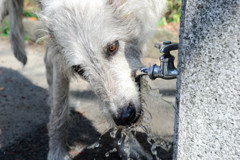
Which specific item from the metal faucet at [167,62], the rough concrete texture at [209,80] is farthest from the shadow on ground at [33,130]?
the rough concrete texture at [209,80]

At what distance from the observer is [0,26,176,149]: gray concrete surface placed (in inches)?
133

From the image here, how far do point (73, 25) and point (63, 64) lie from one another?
0.47m

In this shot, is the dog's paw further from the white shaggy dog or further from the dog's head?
the dog's head

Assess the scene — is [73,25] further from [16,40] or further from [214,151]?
[16,40]

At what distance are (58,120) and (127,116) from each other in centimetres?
113

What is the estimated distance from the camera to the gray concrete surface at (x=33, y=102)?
3381 millimetres

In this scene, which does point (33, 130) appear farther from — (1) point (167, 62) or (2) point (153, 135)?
(1) point (167, 62)

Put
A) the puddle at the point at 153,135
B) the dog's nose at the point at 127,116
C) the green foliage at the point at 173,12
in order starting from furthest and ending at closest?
the green foliage at the point at 173,12
the puddle at the point at 153,135
the dog's nose at the point at 127,116

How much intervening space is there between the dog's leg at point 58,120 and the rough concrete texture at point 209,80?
180 cm

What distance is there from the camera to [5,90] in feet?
15.1

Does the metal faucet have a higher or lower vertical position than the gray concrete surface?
higher

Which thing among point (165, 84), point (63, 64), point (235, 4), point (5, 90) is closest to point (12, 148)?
point (63, 64)

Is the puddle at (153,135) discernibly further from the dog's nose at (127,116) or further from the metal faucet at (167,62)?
the metal faucet at (167,62)

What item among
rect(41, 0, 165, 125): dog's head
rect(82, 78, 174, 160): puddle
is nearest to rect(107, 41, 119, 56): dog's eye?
rect(41, 0, 165, 125): dog's head
